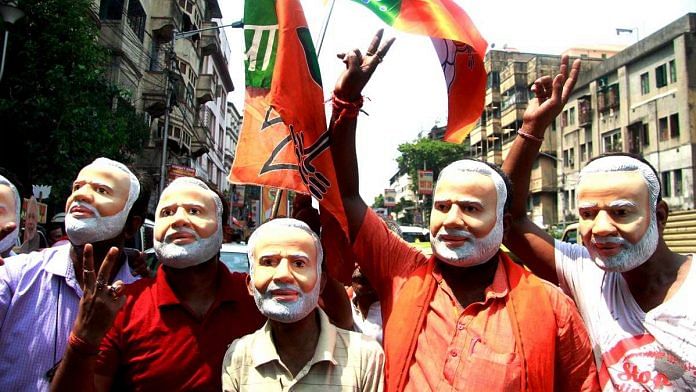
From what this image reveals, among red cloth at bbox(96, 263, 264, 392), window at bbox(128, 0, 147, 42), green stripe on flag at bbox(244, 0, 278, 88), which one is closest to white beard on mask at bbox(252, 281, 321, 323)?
red cloth at bbox(96, 263, 264, 392)

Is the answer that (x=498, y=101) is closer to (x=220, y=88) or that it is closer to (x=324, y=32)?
(x=220, y=88)

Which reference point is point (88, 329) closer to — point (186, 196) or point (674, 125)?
point (186, 196)

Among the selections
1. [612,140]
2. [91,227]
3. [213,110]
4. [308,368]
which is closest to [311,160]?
[308,368]

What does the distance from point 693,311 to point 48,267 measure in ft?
9.28

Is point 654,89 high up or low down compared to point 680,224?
up

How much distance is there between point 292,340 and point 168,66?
2120cm

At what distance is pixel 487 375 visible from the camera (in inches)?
85.0

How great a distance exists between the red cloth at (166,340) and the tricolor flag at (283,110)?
0.71m

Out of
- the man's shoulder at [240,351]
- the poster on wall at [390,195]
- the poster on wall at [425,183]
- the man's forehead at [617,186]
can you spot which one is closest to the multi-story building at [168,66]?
the man's shoulder at [240,351]

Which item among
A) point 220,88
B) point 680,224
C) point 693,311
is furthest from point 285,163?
point 220,88

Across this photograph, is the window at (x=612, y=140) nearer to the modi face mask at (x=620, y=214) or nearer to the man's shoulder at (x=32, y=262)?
the modi face mask at (x=620, y=214)

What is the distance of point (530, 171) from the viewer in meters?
2.89

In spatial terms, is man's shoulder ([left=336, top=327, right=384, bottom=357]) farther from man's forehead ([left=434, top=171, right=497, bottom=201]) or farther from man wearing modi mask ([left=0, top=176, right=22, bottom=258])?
man wearing modi mask ([left=0, top=176, right=22, bottom=258])

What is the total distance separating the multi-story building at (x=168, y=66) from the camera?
2067cm
